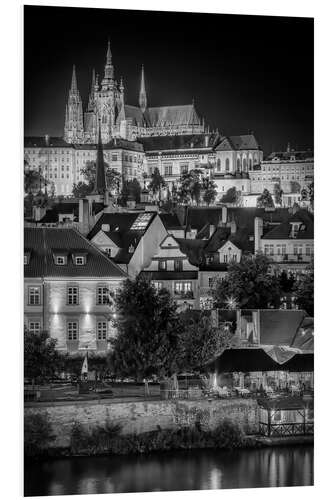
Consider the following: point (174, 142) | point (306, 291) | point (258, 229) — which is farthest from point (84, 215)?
point (306, 291)

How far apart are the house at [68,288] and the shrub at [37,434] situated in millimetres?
1167

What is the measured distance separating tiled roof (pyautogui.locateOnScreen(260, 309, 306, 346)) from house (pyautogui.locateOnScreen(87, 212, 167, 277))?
59.2 inches

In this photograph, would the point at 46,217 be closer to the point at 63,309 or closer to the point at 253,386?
the point at 63,309

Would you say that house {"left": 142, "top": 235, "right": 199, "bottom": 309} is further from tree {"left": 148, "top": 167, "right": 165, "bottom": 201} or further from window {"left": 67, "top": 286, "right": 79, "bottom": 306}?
window {"left": 67, "top": 286, "right": 79, "bottom": 306}

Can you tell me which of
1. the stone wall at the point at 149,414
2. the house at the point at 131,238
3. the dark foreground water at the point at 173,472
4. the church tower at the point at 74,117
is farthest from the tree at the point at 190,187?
the dark foreground water at the point at 173,472

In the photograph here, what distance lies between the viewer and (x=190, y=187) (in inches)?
831

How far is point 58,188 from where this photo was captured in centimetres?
2003

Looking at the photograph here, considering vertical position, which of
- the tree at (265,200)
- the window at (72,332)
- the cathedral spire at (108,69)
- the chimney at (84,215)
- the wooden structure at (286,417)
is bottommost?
the wooden structure at (286,417)

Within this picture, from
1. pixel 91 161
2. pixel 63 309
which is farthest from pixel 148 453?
pixel 91 161

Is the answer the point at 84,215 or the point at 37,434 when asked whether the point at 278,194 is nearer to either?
the point at 84,215

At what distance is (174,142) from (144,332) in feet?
7.43

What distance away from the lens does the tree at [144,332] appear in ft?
66.5

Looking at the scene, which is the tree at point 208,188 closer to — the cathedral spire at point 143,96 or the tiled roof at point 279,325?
the cathedral spire at point 143,96
